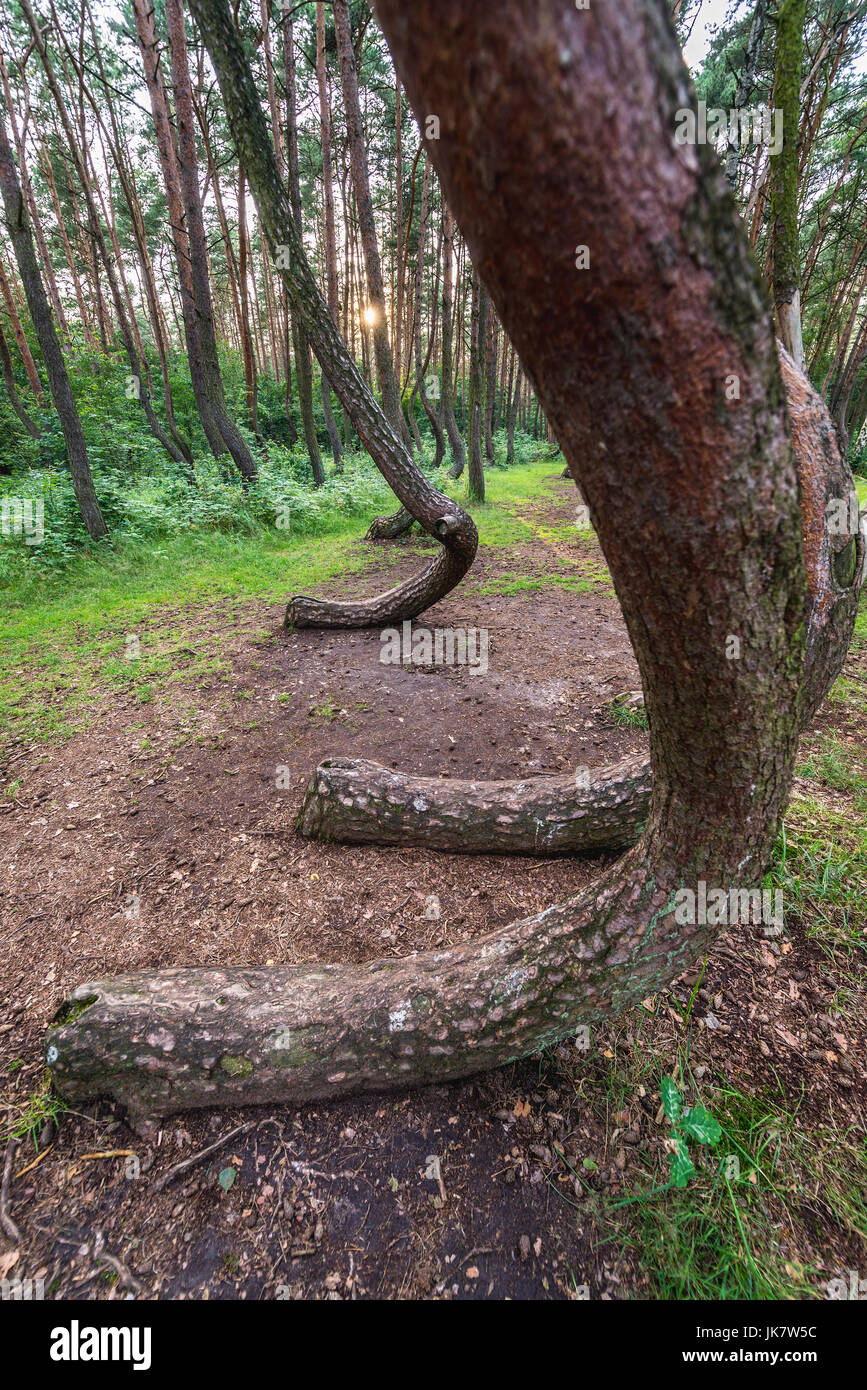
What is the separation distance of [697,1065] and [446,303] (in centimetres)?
1542

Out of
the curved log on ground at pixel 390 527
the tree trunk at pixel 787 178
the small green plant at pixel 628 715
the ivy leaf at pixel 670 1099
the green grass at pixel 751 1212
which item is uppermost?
the tree trunk at pixel 787 178

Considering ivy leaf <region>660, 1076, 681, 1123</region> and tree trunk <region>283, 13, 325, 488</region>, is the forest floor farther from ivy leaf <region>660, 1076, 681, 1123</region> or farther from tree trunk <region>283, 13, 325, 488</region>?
tree trunk <region>283, 13, 325, 488</region>

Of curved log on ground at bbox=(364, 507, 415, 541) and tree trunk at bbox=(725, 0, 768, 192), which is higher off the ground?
tree trunk at bbox=(725, 0, 768, 192)

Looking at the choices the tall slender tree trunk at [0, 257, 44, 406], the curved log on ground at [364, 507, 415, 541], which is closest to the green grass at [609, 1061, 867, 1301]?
the curved log on ground at [364, 507, 415, 541]

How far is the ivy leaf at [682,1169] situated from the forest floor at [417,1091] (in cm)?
5

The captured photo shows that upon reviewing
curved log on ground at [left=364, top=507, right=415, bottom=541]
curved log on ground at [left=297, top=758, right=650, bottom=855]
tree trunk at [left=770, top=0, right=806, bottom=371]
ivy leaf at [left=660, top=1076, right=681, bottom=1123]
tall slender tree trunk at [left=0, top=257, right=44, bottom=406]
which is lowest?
ivy leaf at [left=660, top=1076, right=681, bottom=1123]

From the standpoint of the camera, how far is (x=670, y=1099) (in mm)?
1799

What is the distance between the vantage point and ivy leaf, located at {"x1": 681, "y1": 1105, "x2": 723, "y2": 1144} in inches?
66.2

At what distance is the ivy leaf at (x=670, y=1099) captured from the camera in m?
1.76

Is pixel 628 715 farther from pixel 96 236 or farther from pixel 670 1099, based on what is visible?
pixel 96 236

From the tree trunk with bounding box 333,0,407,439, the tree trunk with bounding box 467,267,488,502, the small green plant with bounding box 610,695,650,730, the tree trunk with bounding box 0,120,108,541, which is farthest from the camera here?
the tree trunk with bounding box 467,267,488,502

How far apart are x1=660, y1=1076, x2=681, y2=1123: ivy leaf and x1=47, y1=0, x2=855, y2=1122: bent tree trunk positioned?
0.31 metres

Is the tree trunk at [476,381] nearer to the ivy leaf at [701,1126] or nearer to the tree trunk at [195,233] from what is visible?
the tree trunk at [195,233]

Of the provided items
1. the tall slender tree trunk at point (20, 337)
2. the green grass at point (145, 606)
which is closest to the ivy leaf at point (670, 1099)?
the green grass at point (145, 606)
